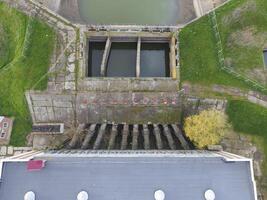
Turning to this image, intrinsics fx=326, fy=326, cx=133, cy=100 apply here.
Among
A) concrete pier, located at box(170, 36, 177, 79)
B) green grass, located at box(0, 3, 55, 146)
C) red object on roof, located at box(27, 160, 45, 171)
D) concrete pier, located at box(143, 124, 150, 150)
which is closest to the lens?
red object on roof, located at box(27, 160, 45, 171)

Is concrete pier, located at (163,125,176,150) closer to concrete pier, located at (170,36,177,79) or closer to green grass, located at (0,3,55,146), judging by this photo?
concrete pier, located at (170,36,177,79)

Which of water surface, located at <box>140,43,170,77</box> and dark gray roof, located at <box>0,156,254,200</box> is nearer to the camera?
dark gray roof, located at <box>0,156,254,200</box>

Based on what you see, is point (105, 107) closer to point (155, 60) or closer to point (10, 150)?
point (155, 60)

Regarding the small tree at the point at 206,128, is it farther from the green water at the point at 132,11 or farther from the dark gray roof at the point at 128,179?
the green water at the point at 132,11

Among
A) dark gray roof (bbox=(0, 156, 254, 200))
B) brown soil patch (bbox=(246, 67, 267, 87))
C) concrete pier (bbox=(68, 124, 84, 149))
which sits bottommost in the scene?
dark gray roof (bbox=(0, 156, 254, 200))

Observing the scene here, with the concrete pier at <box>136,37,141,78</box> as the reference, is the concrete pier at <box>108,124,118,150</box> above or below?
below

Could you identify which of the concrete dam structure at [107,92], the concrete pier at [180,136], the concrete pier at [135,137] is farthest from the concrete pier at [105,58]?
the concrete pier at [180,136]

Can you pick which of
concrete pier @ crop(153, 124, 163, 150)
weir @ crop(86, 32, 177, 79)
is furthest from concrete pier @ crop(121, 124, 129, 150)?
weir @ crop(86, 32, 177, 79)

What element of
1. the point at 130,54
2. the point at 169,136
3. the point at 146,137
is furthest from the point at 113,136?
the point at 130,54
